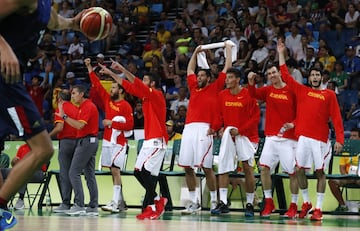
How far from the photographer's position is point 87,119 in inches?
587

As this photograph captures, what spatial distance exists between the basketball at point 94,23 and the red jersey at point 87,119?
5.92 m

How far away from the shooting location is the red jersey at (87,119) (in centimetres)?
1488

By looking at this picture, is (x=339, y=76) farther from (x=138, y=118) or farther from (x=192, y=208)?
(x=192, y=208)

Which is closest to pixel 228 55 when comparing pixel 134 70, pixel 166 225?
pixel 166 225

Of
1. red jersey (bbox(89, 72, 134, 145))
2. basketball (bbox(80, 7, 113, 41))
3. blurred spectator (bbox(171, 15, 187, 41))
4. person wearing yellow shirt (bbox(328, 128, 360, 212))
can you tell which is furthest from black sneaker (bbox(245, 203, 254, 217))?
blurred spectator (bbox(171, 15, 187, 41))

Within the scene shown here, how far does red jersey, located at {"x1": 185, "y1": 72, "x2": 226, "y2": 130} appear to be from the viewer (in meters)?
15.2

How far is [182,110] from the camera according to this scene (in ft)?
61.4

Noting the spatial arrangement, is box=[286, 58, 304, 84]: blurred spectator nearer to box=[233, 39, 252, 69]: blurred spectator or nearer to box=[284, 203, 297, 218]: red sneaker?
box=[233, 39, 252, 69]: blurred spectator

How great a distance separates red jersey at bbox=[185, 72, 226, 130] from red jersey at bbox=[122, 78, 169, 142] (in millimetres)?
1107

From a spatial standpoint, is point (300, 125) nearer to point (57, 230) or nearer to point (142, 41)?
point (57, 230)

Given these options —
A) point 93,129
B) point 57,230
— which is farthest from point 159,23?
point 57,230

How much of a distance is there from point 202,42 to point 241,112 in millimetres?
7033

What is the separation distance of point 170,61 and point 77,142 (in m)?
7.44

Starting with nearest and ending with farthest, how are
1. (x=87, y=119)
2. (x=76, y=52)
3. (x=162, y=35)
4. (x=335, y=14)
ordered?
(x=87, y=119), (x=335, y=14), (x=162, y=35), (x=76, y=52)
